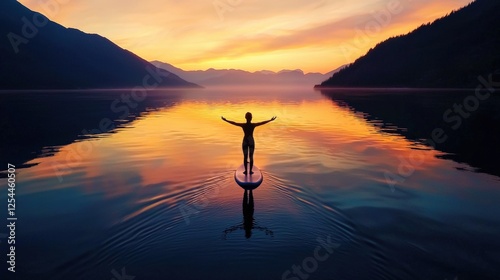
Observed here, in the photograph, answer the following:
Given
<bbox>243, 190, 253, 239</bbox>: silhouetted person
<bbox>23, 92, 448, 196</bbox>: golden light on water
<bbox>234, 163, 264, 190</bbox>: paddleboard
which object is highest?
<bbox>234, 163, 264, 190</bbox>: paddleboard

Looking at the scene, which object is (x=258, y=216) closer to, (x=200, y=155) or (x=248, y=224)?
(x=248, y=224)

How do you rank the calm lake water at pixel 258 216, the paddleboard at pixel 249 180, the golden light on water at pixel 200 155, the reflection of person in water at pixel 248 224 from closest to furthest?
the calm lake water at pixel 258 216, the reflection of person in water at pixel 248 224, the paddleboard at pixel 249 180, the golden light on water at pixel 200 155

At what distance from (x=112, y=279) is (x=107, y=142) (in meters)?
24.3

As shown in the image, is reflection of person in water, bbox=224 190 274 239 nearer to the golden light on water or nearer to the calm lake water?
the calm lake water

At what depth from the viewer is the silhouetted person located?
35.6ft

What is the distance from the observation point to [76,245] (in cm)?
1002

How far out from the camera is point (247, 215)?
1216cm

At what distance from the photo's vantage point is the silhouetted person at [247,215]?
35.6ft

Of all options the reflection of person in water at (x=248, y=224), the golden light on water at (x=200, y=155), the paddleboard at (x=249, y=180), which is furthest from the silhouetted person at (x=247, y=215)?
the golden light on water at (x=200, y=155)

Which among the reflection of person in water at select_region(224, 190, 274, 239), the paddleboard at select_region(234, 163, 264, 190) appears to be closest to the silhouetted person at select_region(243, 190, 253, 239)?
the reflection of person in water at select_region(224, 190, 274, 239)

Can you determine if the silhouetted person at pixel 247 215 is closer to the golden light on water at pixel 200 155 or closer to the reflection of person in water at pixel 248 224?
the reflection of person in water at pixel 248 224

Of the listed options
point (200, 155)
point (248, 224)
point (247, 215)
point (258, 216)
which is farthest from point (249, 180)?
point (200, 155)

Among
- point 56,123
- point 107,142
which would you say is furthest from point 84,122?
point 107,142

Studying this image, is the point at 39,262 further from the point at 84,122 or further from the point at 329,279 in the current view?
the point at 84,122
